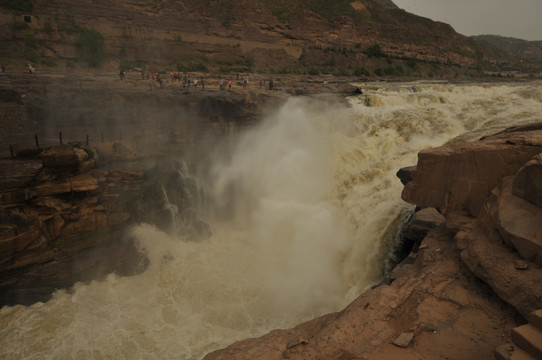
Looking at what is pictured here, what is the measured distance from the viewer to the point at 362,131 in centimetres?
1366

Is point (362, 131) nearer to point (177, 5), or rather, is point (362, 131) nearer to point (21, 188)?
point (21, 188)

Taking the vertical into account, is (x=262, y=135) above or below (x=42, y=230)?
above

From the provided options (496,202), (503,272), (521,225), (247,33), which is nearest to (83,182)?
(496,202)

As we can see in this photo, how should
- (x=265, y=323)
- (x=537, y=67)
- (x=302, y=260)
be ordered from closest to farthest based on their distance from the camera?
(x=265, y=323)
(x=302, y=260)
(x=537, y=67)

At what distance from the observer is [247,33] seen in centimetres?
3969

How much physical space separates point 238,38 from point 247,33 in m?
2.08

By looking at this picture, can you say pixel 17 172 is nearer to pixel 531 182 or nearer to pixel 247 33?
pixel 531 182

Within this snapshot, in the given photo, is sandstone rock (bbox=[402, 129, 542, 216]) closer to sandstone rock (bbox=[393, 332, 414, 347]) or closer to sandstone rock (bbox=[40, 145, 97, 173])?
sandstone rock (bbox=[393, 332, 414, 347])

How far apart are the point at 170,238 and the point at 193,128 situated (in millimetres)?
4888

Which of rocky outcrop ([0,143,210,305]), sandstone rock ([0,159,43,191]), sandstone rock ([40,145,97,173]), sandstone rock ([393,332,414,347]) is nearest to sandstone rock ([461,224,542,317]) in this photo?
sandstone rock ([393,332,414,347])

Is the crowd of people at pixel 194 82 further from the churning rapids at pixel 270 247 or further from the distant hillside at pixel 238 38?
the distant hillside at pixel 238 38

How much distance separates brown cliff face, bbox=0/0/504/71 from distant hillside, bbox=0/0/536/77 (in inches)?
4.1

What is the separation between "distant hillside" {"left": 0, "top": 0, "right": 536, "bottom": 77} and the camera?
25.7 meters

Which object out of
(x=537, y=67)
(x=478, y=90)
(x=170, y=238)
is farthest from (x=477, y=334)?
(x=537, y=67)
